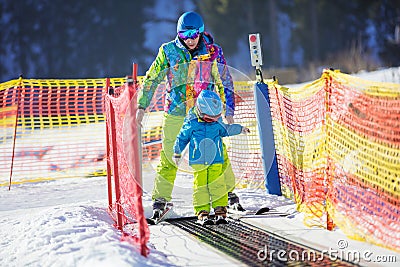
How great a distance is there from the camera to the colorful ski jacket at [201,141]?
5949 mm

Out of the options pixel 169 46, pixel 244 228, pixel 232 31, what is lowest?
pixel 244 228

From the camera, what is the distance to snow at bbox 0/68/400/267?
15.2 ft

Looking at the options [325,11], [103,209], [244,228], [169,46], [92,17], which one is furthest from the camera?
[325,11]

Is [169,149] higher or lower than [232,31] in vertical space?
lower

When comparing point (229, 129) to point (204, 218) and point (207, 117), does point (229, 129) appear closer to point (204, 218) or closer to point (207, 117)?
point (207, 117)

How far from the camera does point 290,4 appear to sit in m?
37.9

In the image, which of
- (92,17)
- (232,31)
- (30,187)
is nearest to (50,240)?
(30,187)

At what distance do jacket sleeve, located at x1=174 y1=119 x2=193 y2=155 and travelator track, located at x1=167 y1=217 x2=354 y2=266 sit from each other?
0.77 m

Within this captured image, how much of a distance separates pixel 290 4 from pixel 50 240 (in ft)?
113

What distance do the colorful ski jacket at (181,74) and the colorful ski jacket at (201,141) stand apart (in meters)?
0.31

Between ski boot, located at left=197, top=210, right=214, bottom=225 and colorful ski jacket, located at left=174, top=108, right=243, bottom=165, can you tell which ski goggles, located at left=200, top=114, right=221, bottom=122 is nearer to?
colorful ski jacket, located at left=174, top=108, right=243, bottom=165

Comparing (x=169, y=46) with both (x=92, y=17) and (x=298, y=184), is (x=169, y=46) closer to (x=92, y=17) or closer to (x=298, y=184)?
(x=298, y=184)

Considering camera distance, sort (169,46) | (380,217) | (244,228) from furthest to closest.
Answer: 1. (169,46)
2. (244,228)
3. (380,217)

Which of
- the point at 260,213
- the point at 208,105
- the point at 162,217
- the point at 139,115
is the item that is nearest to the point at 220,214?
the point at 260,213
